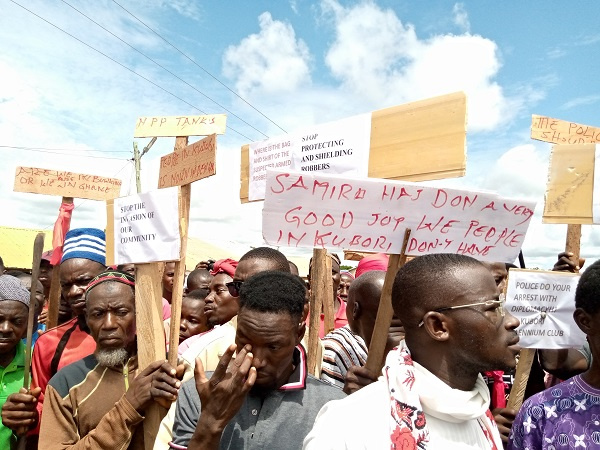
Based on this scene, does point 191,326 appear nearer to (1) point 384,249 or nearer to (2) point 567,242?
A: (1) point 384,249

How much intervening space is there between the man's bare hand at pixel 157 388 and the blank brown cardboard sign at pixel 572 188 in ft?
7.13

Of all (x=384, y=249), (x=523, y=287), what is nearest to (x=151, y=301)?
(x=384, y=249)

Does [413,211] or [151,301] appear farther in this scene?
[151,301]

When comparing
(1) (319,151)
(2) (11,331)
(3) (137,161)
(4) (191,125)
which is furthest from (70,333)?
(3) (137,161)

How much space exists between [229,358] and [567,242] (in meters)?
2.20

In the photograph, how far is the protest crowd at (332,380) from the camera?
146 centimetres

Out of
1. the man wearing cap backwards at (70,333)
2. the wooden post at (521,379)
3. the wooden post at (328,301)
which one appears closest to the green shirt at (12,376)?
the man wearing cap backwards at (70,333)

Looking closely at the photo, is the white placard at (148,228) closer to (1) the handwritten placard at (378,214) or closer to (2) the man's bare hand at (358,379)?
(1) the handwritten placard at (378,214)

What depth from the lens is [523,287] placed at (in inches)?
94.1

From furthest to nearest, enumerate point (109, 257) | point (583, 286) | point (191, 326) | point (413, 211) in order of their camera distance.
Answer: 1. point (191, 326)
2. point (109, 257)
3. point (413, 211)
4. point (583, 286)

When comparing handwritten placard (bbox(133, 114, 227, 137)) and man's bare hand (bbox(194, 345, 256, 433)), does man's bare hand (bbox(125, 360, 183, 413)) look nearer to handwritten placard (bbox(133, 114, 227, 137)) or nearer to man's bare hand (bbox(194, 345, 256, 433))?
man's bare hand (bbox(194, 345, 256, 433))

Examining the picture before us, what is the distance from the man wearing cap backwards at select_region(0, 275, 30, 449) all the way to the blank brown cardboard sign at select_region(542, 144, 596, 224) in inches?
126

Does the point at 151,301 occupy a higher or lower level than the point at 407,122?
lower

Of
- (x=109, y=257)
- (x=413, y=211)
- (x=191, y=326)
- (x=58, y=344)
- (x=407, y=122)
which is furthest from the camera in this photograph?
(x=191, y=326)
